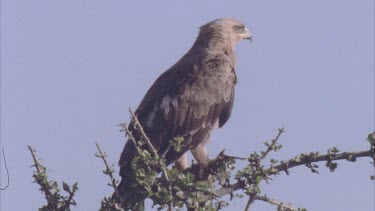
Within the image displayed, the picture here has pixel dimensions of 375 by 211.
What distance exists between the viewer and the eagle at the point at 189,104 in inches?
343

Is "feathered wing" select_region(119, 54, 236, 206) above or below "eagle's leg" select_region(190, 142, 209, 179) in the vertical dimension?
above

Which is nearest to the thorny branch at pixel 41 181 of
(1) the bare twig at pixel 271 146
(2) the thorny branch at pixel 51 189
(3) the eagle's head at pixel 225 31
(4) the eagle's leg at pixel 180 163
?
(2) the thorny branch at pixel 51 189

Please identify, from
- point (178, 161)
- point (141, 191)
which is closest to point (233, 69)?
point (178, 161)

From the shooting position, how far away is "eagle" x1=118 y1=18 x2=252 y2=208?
28.6 feet

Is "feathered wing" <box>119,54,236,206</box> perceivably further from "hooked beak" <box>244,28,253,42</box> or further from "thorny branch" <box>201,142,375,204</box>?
"thorny branch" <box>201,142,375,204</box>

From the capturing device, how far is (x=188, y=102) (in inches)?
360

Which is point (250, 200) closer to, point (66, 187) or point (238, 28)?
point (66, 187)

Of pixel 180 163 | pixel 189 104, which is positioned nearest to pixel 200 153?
pixel 180 163

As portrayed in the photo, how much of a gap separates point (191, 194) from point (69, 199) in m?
1.02

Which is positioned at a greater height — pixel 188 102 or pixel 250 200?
pixel 188 102

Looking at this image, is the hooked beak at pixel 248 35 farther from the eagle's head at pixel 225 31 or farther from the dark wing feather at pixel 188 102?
the dark wing feather at pixel 188 102

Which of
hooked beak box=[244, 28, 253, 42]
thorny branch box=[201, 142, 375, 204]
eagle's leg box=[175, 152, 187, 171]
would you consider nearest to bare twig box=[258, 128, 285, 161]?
thorny branch box=[201, 142, 375, 204]

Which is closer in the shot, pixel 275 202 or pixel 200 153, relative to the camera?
pixel 275 202

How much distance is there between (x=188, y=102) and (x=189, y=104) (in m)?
0.03
